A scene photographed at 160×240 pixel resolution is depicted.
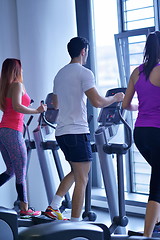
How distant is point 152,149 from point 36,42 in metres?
2.58

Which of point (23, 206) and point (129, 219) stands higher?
point (23, 206)

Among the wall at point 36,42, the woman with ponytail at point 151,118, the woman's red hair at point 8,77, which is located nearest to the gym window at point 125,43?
the wall at point 36,42

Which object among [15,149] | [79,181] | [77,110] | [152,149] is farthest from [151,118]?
[15,149]

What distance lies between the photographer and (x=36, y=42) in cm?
539

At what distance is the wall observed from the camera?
5391 millimetres

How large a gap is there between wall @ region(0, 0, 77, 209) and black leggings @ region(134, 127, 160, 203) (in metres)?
2.24

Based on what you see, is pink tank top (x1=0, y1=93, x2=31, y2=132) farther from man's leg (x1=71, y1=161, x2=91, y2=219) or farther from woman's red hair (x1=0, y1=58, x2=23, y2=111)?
man's leg (x1=71, y1=161, x2=91, y2=219)

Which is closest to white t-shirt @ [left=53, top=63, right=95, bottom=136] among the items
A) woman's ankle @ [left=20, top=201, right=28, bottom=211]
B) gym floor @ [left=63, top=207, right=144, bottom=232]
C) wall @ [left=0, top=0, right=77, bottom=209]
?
woman's ankle @ [left=20, top=201, right=28, bottom=211]

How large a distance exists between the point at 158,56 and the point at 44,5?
2.46 meters

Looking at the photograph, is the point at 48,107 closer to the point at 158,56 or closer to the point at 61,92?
the point at 61,92

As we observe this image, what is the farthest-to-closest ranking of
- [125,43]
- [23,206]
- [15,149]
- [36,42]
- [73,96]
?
[36,42] < [125,43] < [23,206] < [15,149] < [73,96]

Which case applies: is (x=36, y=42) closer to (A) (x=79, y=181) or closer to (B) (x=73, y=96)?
(B) (x=73, y=96)

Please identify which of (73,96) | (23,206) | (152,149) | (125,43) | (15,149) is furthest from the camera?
(125,43)

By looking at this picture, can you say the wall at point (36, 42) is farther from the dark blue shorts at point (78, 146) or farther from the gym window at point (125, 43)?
the dark blue shorts at point (78, 146)
